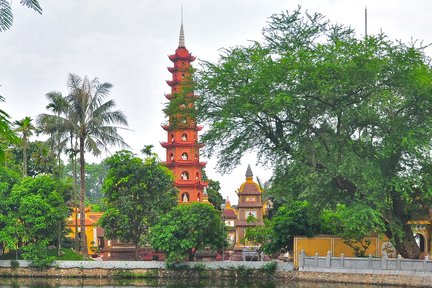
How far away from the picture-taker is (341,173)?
25250 millimetres

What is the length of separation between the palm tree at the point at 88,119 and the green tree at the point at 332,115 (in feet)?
35.5

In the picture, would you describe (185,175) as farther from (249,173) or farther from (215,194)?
(215,194)

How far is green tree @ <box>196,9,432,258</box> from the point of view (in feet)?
80.1

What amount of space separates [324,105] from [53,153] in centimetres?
1874

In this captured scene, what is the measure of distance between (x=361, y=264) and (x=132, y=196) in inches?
558

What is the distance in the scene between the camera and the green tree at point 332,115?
24.4 metres

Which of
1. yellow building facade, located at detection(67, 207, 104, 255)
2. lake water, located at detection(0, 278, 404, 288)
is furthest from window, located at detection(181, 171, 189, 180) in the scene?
lake water, located at detection(0, 278, 404, 288)

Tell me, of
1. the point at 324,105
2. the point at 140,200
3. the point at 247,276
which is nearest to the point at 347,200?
the point at 324,105

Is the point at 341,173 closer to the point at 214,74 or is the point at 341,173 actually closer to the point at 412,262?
the point at 412,262

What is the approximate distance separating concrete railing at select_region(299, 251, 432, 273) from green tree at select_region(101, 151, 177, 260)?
993cm

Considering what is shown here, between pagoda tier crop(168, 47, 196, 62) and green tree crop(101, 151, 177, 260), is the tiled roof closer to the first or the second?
pagoda tier crop(168, 47, 196, 62)

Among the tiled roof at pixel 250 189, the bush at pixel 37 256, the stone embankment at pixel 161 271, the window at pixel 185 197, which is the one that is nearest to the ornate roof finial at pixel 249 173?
the tiled roof at pixel 250 189

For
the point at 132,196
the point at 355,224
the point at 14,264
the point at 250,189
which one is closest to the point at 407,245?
the point at 355,224

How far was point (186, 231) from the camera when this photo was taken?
108 feet
